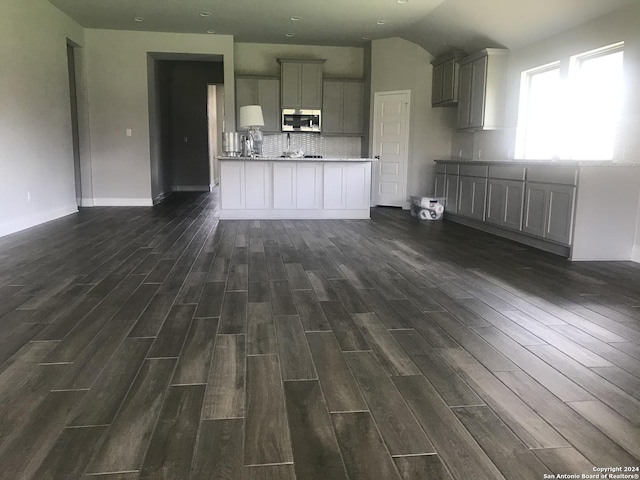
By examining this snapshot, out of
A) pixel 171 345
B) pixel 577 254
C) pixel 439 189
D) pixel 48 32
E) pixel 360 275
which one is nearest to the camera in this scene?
pixel 171 345

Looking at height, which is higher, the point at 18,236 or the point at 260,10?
the point at 260,10

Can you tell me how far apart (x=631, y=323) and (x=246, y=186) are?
5.20 metres

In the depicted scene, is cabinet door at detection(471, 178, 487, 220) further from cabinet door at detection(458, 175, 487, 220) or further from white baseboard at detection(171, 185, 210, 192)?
white baseboard at detection(171, 185, 210, 192)

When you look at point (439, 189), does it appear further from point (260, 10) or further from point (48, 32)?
point (48, 32)

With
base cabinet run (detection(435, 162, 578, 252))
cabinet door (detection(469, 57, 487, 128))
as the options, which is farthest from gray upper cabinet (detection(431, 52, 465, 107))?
base cabinet run (detection(435, 162, 578, 252))

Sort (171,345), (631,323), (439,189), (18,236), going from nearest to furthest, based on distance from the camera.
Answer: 1. (171,345)
2. (631,323)
3. (18,236)
4. (439,189)

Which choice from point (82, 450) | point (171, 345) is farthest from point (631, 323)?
point (82, 450)

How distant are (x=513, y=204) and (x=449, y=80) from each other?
9.99 feet

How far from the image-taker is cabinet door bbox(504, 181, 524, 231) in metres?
5.66

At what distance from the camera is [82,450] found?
1603 millimetres

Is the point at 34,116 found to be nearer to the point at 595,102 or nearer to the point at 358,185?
the point at 358,185

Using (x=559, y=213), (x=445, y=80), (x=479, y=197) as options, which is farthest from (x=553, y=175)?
(x=445, y=80)

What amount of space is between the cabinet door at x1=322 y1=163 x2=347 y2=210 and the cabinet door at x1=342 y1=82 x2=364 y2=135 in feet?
8.72

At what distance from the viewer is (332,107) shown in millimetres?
9586
